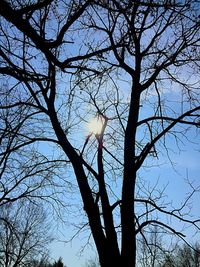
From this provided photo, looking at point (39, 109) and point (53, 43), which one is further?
point (39, 109)

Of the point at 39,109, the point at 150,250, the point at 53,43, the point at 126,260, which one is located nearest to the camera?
the point at 53,43

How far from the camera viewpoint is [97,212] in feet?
23.0

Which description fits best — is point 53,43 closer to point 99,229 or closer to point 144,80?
point 99,229

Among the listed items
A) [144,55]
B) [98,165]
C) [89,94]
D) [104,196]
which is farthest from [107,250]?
[144,55]

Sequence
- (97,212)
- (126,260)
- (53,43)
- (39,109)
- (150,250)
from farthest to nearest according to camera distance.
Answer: (39,109) → (150,250) → (97,212) → (126,260) → (53,43)

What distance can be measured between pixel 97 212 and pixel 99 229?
321 millimetres

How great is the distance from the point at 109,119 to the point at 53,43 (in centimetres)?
463

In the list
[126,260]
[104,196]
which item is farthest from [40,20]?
[126,260]

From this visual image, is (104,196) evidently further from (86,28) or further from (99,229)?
(86,28)

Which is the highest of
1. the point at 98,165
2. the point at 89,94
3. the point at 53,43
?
the point at 89,94

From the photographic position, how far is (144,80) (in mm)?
8727

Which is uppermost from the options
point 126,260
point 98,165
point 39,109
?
point 39,109

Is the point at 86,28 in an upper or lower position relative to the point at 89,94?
upper

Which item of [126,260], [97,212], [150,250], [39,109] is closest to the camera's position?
[126,260]
